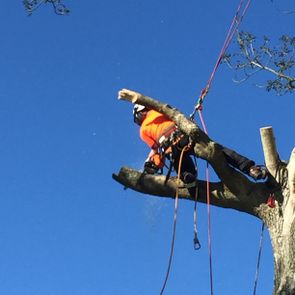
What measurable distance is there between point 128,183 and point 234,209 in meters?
0.96

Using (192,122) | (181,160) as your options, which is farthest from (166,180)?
(192,122)

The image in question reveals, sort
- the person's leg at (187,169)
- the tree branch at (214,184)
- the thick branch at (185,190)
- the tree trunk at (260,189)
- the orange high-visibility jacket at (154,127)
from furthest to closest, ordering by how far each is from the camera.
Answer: the orange high-visibility jacket at (154,127) < the person's leg at (187,169) < the thick branch at (185,190) < the tree branch at (214,184) < the tree trunk at (260,189)

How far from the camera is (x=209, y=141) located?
5.91m

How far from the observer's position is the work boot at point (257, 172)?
5.92 metres

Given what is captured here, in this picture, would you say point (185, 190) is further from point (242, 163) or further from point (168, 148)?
point (242, 163)

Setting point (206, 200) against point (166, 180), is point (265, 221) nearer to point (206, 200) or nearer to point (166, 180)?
point (206, 200)

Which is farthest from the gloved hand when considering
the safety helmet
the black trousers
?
the safety helmet

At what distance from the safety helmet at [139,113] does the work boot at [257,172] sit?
4.01ft

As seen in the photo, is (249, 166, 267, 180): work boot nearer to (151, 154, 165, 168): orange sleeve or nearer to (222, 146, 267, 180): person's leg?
(222, 146, 267, 180): person's leg

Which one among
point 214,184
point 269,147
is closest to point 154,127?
point 214,184

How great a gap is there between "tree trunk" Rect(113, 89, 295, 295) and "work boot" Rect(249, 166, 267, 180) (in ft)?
0.17

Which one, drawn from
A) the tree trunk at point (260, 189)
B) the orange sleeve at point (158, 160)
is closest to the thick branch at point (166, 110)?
the tree trunk at point (260, 189)

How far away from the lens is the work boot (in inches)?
233

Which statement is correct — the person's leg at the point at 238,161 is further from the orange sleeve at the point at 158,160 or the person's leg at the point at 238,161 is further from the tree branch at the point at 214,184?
the orange sleeve at the point at 158,160
